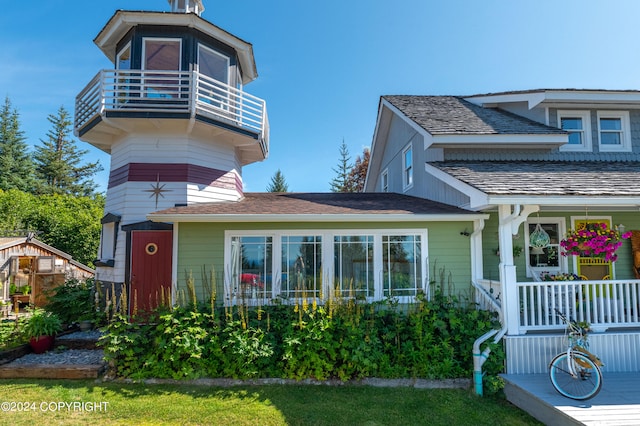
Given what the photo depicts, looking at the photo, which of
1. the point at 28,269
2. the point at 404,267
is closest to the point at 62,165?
the point at 28,269

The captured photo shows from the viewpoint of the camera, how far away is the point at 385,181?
13703 millimetres

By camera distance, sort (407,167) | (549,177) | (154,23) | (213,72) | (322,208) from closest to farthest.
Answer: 1. (549,177)
2. (322,208)
3. (154,23)
4. (213,72)
5. (407,167)

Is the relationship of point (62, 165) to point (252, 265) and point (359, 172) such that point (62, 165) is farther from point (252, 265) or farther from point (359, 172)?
point (252, 265)

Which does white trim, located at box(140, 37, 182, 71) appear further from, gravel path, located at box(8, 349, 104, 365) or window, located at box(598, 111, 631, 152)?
window, located at box(598, 111, 631, 152)

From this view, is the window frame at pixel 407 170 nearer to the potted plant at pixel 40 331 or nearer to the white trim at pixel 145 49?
the white trim at pixel 145 49

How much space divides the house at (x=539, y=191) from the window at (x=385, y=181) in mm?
2080

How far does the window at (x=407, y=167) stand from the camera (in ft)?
34.7

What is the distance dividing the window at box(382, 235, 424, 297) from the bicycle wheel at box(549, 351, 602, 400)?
2.76 metres

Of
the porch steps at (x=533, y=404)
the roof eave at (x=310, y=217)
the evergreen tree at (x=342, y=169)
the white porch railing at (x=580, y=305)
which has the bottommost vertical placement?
the porch steps at (x=533, y=404)

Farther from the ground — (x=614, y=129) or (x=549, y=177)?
(x=614, y=129)

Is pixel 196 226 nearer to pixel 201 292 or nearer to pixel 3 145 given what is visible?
pixel 201 292

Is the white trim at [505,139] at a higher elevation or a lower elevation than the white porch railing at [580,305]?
higher

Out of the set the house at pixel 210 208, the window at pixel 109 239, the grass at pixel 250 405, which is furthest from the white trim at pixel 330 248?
the window at pixel 109 239

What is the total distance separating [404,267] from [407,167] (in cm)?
459
